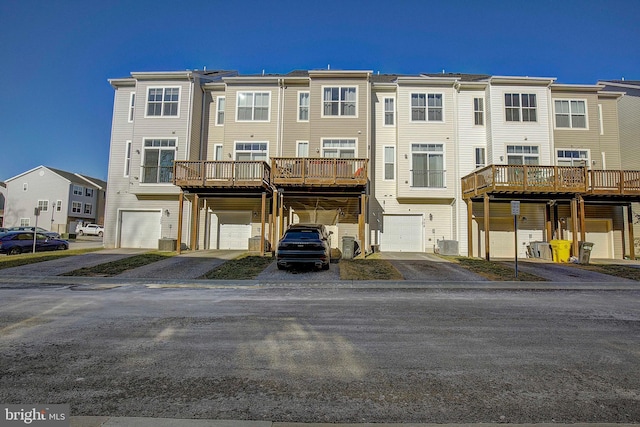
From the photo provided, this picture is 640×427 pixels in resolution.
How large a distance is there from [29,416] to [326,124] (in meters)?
18.5

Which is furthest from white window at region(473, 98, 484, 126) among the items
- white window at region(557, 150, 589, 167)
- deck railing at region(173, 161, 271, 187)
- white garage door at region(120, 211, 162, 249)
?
white garage door at region(120, 211, 162, 249)

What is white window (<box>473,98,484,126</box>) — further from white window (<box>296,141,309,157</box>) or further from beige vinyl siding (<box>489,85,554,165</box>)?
white window (<box>296,141,309,157</box>)

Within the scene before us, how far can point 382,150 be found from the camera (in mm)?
20531

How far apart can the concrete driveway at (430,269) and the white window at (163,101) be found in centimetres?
1529

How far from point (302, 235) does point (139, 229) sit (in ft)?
41.6

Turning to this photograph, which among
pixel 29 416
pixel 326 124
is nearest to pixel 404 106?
pixel 326 124

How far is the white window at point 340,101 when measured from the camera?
19875 millimetres

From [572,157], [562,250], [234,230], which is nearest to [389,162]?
[562,250]

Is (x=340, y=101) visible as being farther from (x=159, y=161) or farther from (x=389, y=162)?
(x=159, y=161)

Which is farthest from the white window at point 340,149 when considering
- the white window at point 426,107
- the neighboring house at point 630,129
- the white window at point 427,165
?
the neighboring house at point 630,129

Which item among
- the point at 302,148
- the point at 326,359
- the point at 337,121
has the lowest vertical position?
the point at 326,359

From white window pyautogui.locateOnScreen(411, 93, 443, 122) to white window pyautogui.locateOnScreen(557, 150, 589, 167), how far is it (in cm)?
753

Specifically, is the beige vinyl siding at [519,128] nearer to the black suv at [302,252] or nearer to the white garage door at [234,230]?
the black suv at [302,252]

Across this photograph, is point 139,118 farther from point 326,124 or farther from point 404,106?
point 404,106
